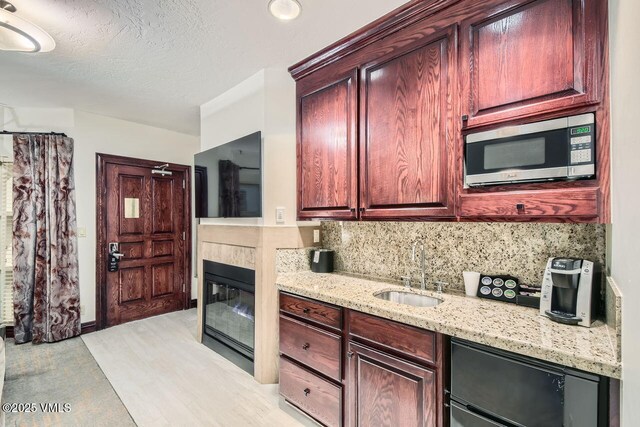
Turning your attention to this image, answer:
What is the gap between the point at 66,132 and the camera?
142 inches

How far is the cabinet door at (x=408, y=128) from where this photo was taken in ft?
5.39

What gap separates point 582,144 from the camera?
48.8 inches

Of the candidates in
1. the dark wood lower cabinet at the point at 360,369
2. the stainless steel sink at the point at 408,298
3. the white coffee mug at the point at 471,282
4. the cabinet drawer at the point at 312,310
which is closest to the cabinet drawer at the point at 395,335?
the dark wood lower cabinet at the point at 360,369

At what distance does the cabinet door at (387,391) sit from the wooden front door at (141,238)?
11.4 ft

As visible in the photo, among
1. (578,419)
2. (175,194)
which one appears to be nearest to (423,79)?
(578,419)

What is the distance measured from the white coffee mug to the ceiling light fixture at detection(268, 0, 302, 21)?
183 centimetres

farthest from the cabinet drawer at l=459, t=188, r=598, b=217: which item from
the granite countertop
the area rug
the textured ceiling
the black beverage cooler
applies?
the area rug

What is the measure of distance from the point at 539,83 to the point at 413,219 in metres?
0.85

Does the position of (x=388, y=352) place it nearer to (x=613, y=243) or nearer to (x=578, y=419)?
(x=578, y=419)

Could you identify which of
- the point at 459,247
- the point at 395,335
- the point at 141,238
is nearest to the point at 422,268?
the point at 459,247

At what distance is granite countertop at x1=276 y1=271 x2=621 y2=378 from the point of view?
1071mm

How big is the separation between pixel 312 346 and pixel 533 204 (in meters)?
1.47

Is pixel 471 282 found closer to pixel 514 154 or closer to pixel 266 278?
pixel 514 154

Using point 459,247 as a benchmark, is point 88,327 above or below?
below
